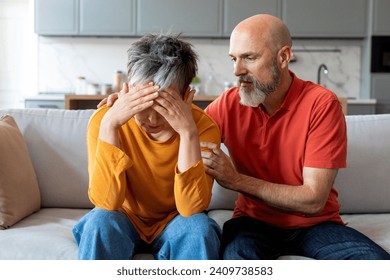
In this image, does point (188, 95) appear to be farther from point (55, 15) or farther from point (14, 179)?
point (55, 15)

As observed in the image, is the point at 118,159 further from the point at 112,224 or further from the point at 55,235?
the point at 55,235

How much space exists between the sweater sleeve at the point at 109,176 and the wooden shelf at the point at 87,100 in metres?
3.19

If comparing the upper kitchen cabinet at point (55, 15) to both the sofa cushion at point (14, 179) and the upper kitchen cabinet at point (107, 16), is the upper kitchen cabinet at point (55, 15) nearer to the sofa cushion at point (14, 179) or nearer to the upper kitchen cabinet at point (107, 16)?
the upper kitchen cabinet at point (107, 16)

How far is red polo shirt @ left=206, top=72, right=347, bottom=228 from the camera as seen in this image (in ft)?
5.34

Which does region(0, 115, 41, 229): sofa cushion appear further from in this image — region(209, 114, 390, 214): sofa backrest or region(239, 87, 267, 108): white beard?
region(239, 87, 267, 108): white beard

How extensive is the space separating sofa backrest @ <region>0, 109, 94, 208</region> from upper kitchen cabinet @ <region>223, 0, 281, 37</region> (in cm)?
347

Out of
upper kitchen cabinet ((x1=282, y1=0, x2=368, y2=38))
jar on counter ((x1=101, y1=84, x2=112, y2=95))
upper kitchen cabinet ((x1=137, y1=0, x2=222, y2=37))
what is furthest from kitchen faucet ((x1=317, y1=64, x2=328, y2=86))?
jar on counter ((x1=101, y1=84, x2=112, y2=95))

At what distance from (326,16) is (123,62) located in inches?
85.1

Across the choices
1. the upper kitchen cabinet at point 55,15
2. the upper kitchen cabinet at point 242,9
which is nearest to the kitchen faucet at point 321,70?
the upper kitchen cabinet at point 242,9

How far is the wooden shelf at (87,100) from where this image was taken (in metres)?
4.67

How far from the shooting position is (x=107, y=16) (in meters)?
5.27

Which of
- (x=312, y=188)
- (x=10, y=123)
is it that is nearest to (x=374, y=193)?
(x=312, y=188)

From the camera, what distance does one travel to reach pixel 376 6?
204 inches

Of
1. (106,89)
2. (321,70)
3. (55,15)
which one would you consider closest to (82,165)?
(106,89)
